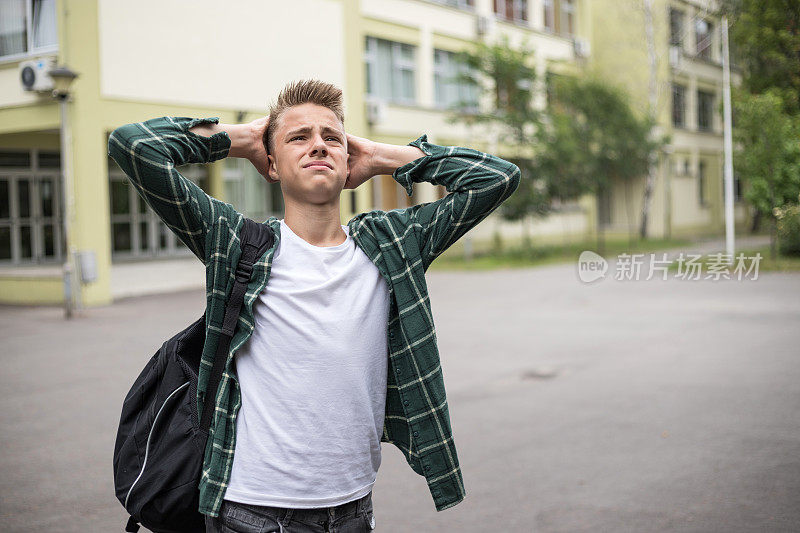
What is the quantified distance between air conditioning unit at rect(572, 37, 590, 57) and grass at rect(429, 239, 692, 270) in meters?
8.37

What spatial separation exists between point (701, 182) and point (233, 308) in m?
42.5

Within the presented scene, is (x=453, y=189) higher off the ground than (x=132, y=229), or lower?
lower

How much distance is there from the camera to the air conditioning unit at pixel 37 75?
16.5m

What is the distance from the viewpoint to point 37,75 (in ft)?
54.1

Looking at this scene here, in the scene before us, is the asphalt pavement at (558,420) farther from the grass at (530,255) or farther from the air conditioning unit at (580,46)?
the air conditioning unit at (580,46)

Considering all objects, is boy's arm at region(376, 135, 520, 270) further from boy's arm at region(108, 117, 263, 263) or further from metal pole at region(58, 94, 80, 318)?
metal pole at region(58, 94, 80, 318)

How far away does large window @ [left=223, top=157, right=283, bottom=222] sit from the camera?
21.9m

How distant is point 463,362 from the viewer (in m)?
10.0

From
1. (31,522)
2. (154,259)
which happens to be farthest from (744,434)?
(154,259)

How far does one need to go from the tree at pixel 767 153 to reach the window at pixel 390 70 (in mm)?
10420

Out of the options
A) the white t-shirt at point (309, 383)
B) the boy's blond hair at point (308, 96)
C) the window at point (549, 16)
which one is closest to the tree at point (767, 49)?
the boy's blond hair at point (308, 96)

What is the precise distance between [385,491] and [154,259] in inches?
620

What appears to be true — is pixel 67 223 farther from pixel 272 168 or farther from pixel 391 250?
pixel 391 250

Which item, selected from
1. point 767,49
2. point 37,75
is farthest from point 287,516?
point 37,75
